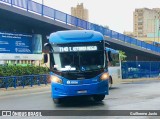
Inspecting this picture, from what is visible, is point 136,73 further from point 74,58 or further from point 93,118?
point 93,118

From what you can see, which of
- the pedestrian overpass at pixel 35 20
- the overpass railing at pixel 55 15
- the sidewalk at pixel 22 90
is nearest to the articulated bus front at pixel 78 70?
the sidewalk at pixel 22 90

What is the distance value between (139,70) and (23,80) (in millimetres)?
18163

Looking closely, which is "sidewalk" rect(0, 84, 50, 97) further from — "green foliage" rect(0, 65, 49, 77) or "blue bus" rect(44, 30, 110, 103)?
"blue bus" rect(44, 30, 110, 103)

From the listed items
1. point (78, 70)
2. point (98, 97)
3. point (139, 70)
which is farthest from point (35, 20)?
point (78, 70)

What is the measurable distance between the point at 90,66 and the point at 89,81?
2.08 ft

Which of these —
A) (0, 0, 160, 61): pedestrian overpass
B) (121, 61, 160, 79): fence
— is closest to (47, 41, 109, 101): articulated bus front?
(0, 0, 160, 61): pedestrian overpass

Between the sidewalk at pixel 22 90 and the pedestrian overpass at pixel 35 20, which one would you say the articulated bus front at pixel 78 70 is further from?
the pedestrian overpass at pixel 35 20

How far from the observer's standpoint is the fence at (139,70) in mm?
39125

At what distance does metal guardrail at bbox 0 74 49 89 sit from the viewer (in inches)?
986

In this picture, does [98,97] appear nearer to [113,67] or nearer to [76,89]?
[76,89]

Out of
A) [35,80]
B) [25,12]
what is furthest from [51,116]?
[25,12]

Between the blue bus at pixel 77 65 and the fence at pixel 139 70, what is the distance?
923 inches

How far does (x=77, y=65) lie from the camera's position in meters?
14.9

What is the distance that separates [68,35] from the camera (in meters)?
15.5
